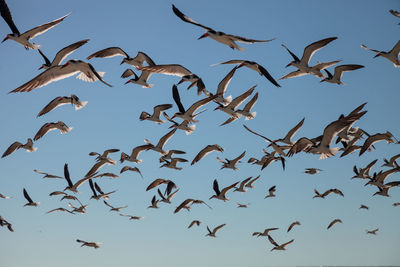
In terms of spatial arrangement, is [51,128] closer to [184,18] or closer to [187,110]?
[187,110]

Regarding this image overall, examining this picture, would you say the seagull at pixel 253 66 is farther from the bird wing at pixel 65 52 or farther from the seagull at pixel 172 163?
the seagull at pixel 172 163

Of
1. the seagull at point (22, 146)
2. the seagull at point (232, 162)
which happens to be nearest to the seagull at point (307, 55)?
the seagull at point (232, 162)

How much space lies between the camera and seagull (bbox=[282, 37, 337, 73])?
17.2 metres

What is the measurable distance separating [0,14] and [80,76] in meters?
3.32

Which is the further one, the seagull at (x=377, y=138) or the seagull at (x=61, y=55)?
the seagull at (x=377, y=138)

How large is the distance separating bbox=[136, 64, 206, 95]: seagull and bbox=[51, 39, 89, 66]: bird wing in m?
2.24

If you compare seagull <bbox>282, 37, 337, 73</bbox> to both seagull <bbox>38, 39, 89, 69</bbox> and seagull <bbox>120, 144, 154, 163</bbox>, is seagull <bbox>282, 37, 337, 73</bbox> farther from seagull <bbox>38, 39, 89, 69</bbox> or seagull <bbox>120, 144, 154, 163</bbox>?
seagull <bbox>120, 144, 154, 163</bbox>

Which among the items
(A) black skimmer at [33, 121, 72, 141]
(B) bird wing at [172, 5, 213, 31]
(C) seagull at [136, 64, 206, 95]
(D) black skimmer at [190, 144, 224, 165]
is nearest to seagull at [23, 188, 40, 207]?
(A) black skimmer at [33, 121, 72, 141]

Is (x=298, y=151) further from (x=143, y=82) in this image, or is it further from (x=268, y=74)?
(x=143, y=82)

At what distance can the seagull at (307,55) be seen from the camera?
56.5 feet

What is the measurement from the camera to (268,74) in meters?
16.0

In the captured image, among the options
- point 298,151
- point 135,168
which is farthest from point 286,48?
point 135,168

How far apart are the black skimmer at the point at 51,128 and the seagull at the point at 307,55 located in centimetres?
1044

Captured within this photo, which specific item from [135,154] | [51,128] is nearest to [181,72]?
[51,128]
